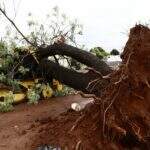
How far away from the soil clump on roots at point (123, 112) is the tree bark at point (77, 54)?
173cm

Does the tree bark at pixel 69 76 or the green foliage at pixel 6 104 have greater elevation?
the tree bark at pixel 69 76

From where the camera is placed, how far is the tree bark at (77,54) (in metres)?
8.10

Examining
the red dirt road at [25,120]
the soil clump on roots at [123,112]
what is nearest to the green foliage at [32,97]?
the red dirt road at [25,120]

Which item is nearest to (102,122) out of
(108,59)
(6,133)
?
(6,133)

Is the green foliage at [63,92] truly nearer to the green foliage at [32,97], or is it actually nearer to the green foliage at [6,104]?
the green foliage at [32,97]

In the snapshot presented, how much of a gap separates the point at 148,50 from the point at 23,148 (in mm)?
2070

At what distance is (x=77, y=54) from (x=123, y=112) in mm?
2749

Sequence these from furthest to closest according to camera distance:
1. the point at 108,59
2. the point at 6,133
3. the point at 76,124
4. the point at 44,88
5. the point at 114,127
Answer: the point at 108,59 → the point at 44,88 → the point at 6,133 → the point at 76,124 → the point at 114,127

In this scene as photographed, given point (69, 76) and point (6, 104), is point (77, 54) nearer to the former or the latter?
point (69, 76)

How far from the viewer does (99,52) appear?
37.2 ft

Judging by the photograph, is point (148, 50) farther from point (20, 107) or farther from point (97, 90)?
point (20, 107)

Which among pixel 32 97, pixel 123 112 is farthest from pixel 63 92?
pixel 123 112

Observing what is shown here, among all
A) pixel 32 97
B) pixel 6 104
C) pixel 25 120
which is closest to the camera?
pixel 25 120

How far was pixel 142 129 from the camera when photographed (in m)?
5.93
